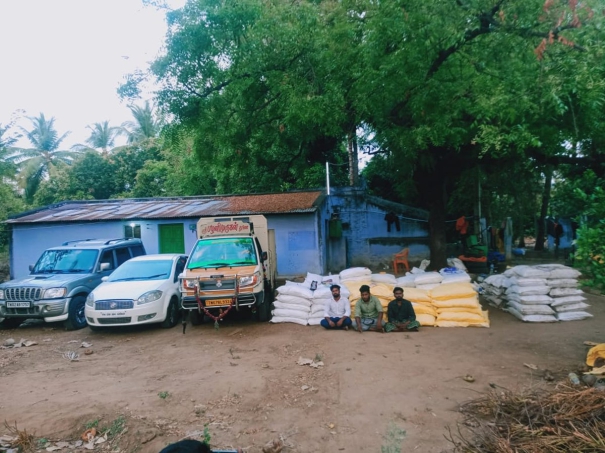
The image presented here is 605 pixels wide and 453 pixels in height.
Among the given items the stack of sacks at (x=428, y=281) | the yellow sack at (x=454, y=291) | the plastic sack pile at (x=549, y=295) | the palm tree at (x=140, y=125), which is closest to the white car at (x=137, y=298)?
the stack of sacks at (x=428, y=281)

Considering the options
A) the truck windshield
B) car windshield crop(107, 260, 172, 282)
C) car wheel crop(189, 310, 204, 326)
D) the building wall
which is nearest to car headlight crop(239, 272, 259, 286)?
the truck windshield

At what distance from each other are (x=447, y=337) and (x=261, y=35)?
25.2ft

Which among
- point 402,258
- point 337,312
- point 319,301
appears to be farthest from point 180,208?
point 337,312

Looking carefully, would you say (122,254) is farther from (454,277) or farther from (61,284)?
(454,277)

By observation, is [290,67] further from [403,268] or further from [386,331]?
[403,268]

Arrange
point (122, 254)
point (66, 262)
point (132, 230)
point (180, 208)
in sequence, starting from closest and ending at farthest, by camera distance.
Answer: point (66, 262) → point (122, 254) → point (132, 230) → point (180, 208)

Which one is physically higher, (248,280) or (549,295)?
(248,280)

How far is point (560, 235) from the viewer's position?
59.7ft

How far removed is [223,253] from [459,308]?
17.5ft

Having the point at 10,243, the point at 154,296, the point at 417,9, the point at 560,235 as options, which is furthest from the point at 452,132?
the point at 10,243

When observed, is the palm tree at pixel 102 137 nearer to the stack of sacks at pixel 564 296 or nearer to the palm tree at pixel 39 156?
the palm tree at pixel 39 156

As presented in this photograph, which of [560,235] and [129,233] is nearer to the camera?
[129,233]

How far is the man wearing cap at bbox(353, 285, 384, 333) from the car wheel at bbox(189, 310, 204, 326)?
11.3 ft

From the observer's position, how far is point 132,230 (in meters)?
16.9
